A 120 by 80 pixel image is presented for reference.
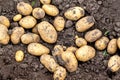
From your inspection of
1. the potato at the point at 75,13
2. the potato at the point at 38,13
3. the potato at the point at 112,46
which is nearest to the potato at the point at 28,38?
the potato at the point at 38,13

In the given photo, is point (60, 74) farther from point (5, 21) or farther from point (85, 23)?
point (5, 21)

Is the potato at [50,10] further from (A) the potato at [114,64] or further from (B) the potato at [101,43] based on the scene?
(A) the potato at [114,64]

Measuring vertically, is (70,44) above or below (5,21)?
below

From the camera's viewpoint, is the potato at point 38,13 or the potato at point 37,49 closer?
the potato at point 37,49

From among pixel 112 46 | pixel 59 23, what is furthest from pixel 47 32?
pixel 112 46

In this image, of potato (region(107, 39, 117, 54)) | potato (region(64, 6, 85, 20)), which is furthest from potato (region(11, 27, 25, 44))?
potato (region(107, 39, 117, 54))
